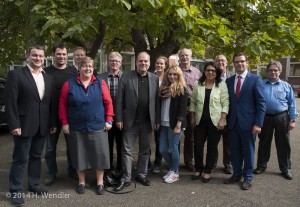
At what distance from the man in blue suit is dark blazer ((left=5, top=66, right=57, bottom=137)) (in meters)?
2.68

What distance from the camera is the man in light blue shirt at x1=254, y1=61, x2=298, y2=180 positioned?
4988 mm

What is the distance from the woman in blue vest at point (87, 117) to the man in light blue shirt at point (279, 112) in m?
2.64

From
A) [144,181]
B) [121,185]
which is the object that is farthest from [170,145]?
[121,185]

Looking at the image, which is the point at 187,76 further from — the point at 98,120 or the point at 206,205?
the point at 206,205

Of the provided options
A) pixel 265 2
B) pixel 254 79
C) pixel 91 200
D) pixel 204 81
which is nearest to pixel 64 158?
pixel 91 200

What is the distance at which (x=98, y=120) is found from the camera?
13.7ft

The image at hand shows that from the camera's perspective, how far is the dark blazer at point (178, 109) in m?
4.47

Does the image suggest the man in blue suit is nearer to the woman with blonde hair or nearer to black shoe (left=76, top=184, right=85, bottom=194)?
the woman with blonde hair

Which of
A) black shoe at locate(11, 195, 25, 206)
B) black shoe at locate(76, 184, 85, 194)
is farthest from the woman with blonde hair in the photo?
black shoe at locate(11, 195, 25, 206)

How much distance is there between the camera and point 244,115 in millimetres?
4449

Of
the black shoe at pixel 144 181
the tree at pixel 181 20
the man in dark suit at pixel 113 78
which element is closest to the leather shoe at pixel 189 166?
the black shoe at pixel 144 181

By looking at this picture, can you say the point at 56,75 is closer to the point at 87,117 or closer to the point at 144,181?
the point at 87,117

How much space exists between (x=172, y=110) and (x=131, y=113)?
613mm

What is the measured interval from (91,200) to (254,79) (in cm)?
286
